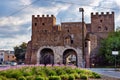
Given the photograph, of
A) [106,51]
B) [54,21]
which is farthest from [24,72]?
[54,21]

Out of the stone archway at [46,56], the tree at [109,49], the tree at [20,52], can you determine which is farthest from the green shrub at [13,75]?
the tree at [20,52]

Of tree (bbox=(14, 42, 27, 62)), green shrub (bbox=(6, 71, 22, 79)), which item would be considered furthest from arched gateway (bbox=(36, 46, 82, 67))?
green shrub (bbox=(6, 71, 22, 79))

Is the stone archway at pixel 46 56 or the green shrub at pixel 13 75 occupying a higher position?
the stone archway at pixel 46 56

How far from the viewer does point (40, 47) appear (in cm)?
8700

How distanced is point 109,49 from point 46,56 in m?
18.7

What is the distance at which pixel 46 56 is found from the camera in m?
91.2

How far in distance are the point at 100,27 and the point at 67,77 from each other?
72.6 meters

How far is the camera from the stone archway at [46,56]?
88875 mm

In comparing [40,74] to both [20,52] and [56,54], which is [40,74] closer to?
[56,54]

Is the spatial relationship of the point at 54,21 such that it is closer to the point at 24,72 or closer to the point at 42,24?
the point at 42,24

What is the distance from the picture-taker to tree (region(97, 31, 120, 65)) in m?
79.0

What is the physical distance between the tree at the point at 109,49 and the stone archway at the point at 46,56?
12.1 meters

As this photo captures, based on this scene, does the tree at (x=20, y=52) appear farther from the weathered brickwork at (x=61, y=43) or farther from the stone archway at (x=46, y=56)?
the weathered brickwork at (x=61, y=43)

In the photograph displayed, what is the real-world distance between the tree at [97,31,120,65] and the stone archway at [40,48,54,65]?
12083 millimetres
